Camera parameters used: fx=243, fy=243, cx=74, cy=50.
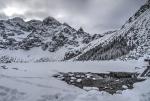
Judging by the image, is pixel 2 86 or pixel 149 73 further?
pixel 149 73

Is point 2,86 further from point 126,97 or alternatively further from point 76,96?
point 126,97

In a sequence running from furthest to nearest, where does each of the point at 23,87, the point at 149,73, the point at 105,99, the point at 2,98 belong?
1. the point at 149,73
2. the point at 23,87
3. the point at 105,99
4. the point at 2,98

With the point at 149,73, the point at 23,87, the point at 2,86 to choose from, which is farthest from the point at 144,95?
the point at 149,73

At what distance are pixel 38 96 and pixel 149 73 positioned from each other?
1572 centimetres

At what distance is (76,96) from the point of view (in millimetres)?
15867

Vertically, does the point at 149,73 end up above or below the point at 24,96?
above

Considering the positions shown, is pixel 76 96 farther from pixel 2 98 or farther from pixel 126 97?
pixel 2 98

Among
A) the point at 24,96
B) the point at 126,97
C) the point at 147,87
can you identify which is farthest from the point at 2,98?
the point at 147,87

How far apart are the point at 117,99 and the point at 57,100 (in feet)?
13.1

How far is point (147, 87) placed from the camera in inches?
677

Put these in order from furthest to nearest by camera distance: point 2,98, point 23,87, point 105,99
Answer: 1. point 23,87
2. point 105,99
3. point 2,98

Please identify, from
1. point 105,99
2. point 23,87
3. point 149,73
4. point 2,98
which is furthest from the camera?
point 149,73

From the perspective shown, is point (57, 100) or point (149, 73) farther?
point (149, 73)

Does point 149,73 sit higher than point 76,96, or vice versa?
point 149,73
